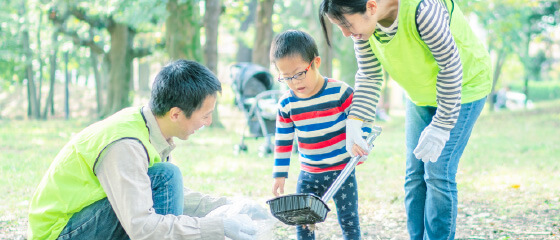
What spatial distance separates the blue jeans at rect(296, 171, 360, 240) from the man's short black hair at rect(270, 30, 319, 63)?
56 centimetres

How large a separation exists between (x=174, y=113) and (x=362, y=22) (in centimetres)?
80

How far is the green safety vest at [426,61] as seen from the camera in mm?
2318

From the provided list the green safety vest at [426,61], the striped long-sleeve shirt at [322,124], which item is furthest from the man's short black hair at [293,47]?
the green safety vest at [426,61]

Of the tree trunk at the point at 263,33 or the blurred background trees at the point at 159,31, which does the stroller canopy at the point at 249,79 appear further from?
the tree trunk at the point at 263,33

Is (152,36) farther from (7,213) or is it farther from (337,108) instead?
(337,108)

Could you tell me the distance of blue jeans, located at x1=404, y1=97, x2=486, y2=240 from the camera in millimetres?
2461

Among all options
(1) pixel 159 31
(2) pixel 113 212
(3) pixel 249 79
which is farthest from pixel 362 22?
(1) pixel 159 31

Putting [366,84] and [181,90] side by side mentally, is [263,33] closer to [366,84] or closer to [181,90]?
[366,84]

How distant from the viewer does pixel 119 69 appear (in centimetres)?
1473

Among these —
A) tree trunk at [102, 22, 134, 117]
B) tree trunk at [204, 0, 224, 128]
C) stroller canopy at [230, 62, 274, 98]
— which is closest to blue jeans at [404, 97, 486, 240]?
stroller canopy at [230, 62, 274, 98]

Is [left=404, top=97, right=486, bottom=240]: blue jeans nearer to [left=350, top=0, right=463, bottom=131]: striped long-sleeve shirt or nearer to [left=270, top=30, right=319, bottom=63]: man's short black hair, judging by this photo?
[left=350, top=0, right=463, bottom=131]: striped long-sleeve shirt

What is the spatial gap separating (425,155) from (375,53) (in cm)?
49

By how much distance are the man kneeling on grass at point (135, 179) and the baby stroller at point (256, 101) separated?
477cm

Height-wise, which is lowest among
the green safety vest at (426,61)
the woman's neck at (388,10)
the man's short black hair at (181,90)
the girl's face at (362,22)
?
the man's short black hair at (181,90)
